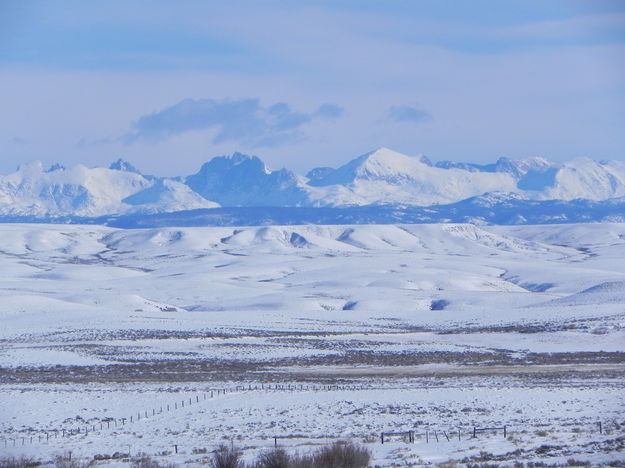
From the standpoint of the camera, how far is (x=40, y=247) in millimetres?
172750

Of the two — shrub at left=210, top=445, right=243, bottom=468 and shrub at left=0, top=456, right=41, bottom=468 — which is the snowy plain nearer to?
shrub at left=0, top=456, right=41, bottom=468

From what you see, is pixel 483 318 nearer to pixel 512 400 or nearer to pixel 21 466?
pixel 512 400

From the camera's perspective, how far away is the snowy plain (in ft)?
78.5

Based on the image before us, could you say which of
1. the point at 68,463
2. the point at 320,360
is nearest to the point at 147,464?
the point at 68,463

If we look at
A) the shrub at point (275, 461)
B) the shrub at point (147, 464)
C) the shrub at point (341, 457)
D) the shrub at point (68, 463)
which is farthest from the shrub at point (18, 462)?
the shrub at point (341, 457)

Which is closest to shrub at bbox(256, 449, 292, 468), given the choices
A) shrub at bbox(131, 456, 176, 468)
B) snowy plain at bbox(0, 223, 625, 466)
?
shrub at bbox(131, 456, 176, 468)

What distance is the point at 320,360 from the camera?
4544cm

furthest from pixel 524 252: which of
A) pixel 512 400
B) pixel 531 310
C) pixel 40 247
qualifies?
pixel 512 400

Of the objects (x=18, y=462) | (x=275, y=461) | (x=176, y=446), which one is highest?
(x=275, y=461)

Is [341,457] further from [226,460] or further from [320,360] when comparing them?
[320,360]

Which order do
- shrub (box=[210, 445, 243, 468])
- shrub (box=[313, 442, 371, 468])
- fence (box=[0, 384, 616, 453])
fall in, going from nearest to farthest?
shrub (box=[210, 445, 243, 468]), shrub (box=[313, 442, 371, 468]), fence (box=[0, 384, 616, 453])

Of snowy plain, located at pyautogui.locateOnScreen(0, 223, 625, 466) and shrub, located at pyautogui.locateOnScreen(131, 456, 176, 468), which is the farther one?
snowy plain, located at pyautogui.locateOnScreen(0, 223, 625, 466)

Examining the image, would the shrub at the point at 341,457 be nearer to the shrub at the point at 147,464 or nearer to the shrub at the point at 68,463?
the shrub at the point at 147,464

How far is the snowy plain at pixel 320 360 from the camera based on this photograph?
78.5ft
